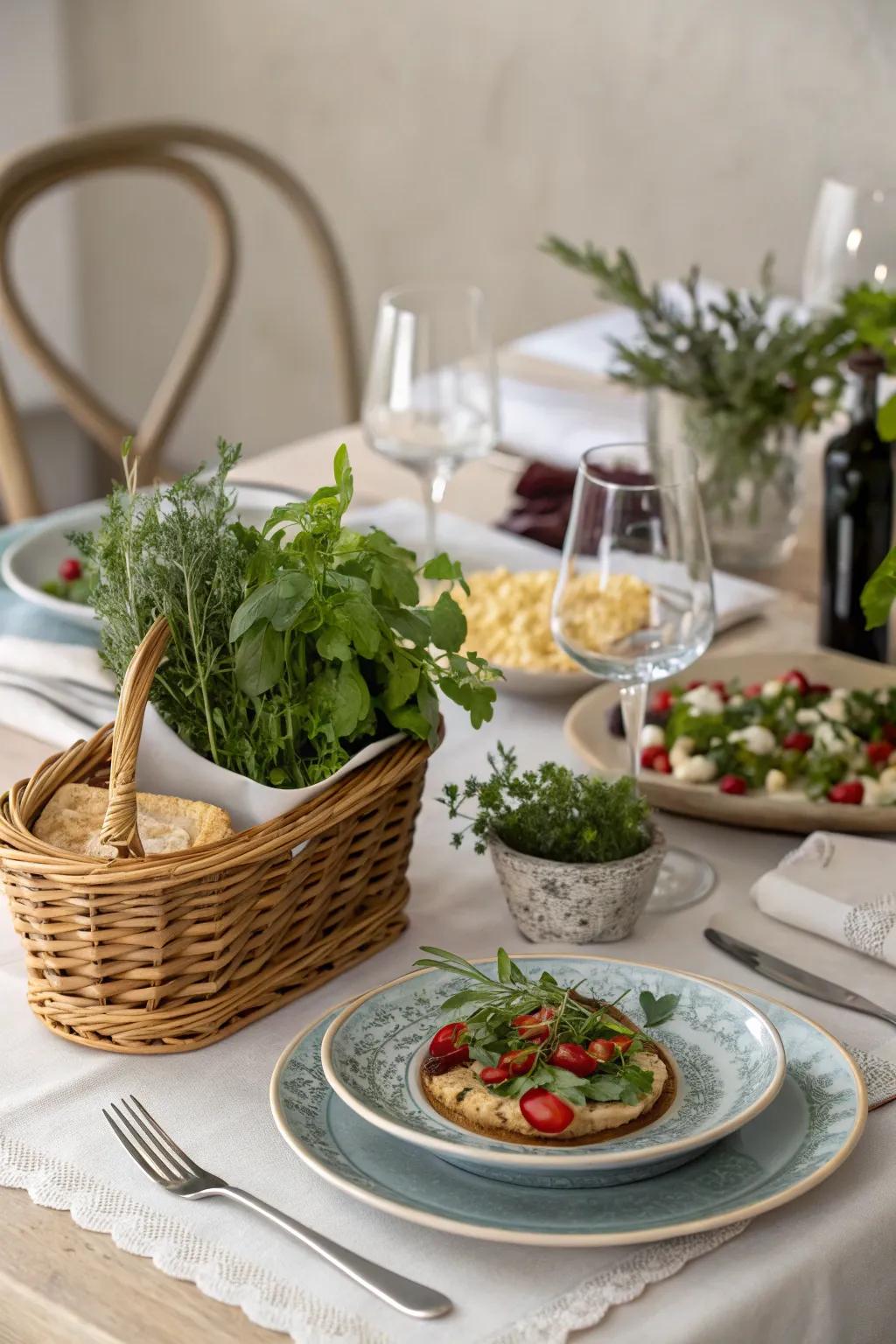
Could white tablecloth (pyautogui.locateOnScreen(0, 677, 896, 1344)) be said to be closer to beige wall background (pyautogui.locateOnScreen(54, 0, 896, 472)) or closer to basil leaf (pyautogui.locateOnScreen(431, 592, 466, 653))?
basil leaf (pyautogui.locateOnScreen(431, 592, 466, 653))

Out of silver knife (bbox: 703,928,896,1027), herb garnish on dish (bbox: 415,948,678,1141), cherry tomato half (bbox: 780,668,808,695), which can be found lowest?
silver knife (bbox: 703,928,896,1027)

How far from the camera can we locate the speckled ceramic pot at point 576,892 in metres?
0.94

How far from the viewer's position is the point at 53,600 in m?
1.32

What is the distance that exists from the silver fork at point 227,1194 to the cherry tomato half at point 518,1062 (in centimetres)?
11

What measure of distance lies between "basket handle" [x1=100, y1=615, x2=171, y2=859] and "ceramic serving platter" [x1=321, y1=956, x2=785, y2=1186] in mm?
149

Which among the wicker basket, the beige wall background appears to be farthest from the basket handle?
the beige wall background

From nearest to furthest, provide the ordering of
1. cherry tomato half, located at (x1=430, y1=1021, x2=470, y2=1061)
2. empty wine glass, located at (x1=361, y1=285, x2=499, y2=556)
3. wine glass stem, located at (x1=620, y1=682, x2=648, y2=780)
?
cherry tomato half, located at (x1=430, y1=1021, x2=470, y2=1061)
wine glass stem, located at (x1=620, y1=682, x2=648, y2=780)
empty wine glass, located at (x1=361, y1=285, x2=499, y2=556)

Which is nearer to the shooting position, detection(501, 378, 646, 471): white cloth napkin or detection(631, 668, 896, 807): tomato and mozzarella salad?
detection(631, 668, 896, 807): tomato and mozzarella salad

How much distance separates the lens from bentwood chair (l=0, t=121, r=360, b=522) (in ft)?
6.72

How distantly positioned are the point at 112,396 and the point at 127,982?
3985 millimetres

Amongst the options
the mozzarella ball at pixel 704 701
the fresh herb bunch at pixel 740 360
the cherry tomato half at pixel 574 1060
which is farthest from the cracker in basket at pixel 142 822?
the fresh herb bunch at pixel 740 360

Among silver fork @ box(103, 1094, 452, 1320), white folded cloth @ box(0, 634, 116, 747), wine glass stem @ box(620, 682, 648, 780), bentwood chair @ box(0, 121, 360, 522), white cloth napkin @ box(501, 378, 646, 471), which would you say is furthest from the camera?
bentwood chair @ box(0, 121, 360, 522)

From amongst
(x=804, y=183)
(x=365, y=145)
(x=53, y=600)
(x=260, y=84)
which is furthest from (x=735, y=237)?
(x=53, y=600)

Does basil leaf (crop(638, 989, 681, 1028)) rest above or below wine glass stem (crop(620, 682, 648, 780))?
below
